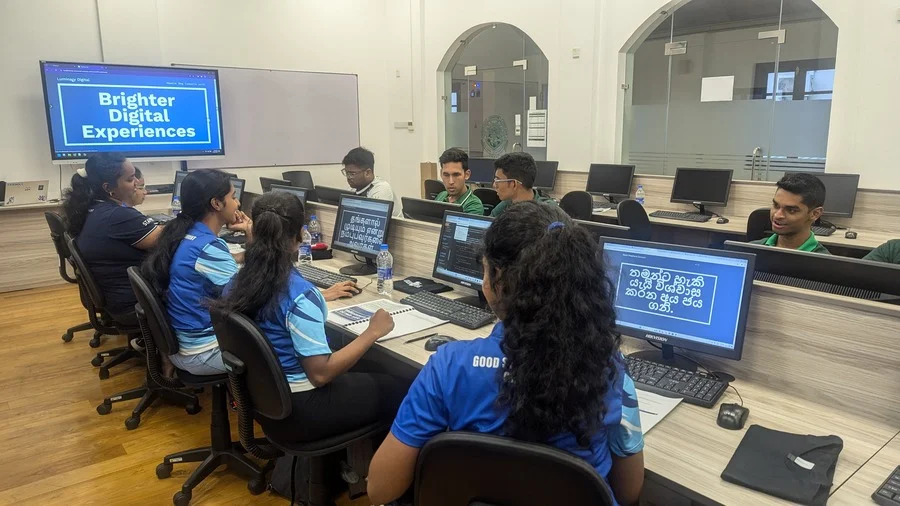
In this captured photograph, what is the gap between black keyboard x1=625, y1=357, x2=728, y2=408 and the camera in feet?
5.31

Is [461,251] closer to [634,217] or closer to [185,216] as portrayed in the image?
[185,216]

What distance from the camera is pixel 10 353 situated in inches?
157

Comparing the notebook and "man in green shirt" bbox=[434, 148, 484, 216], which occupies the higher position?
"man in green shirt" bbox=[434, 148, 484, 216]

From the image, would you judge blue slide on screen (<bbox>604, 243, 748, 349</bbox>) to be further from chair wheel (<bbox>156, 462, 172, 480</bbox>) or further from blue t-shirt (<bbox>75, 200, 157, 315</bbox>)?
blue t-shirt (<bbox>75, 200, 157, 315</bbox>)

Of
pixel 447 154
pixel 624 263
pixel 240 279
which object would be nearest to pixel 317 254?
pixel 447 154

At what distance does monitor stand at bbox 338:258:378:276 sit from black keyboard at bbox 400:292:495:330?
1.92 ft

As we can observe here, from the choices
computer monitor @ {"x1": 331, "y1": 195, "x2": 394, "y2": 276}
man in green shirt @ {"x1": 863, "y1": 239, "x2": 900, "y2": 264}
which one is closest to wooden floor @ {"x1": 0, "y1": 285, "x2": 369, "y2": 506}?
computer monitor @ {"x1": 331, "y1": 195, "x2": 394, "y2": 276}

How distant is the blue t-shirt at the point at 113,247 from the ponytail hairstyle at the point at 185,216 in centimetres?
79

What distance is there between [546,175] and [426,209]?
335 centimetres

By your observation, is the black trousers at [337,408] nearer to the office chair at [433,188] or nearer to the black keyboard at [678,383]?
the black keyboard at [678,383]

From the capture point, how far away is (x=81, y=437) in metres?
2.90

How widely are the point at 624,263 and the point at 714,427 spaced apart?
1.94 feet

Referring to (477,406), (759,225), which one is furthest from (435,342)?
(759,225)

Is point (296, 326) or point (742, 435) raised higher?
point (296, 326)
